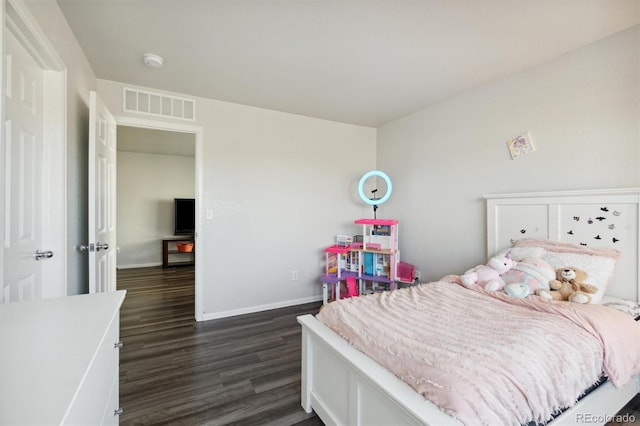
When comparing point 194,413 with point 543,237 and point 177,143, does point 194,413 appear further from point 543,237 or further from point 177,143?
point 177,143

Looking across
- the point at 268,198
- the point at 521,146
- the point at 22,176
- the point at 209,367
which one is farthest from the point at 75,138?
the point at 521,146

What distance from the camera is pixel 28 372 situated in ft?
2.14

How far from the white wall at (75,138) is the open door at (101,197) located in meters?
0.10

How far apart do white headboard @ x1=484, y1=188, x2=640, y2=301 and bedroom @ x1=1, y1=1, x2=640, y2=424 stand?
13cm

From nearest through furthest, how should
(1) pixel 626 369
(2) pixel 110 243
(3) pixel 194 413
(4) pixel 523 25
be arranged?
(1) pixel 626 369 → (3) pixel 194 413 → (4) pixel 523 25 → (2) pixel 110 243

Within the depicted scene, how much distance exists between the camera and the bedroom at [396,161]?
76.9 inches

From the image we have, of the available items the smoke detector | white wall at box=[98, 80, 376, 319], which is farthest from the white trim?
the smoke detector

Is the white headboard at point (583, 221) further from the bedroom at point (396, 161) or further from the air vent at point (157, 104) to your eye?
the air vent at point (157, 104)

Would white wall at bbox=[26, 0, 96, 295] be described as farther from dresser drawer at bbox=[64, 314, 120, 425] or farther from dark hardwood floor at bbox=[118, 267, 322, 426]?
dresser drawer at bbox=[64, 314, 120, 425]

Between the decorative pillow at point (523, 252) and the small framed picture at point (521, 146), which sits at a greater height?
the small framed picture at point (521, 146)

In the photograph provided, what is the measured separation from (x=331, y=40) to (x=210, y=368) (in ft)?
8.51

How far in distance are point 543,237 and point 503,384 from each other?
1.76 m

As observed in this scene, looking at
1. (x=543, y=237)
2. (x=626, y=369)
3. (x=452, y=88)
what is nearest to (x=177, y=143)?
(x=452, y=88)

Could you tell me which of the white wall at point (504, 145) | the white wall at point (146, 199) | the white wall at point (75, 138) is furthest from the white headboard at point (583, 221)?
the white wall at point (146, 199)
